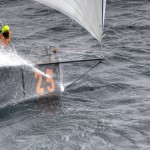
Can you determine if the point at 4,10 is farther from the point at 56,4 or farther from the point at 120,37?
the point at 56,4

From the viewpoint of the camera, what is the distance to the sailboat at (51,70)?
10341 mm

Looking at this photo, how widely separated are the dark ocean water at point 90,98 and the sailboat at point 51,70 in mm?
259

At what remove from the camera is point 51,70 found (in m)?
11.9

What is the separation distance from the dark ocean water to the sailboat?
0.26 metres

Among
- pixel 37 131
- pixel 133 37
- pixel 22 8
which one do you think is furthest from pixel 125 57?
pixel 22 8

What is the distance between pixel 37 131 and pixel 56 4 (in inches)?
98.8

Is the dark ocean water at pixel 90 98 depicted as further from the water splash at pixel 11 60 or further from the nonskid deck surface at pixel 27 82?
the water splash at pixel 11 60

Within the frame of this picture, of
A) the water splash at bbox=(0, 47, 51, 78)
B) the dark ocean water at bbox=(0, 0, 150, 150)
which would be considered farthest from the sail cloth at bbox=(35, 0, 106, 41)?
the water splash at bbox=(0, 47, 51, 78)

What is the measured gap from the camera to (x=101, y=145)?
9.87 m

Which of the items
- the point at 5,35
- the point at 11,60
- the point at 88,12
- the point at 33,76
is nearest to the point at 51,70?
the point at 33,76

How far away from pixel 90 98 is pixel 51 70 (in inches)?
45.2

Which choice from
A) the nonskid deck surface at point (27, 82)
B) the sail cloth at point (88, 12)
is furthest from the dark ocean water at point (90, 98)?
the sail cloth at point (88, 12)

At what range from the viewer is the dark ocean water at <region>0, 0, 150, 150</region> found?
10094mm

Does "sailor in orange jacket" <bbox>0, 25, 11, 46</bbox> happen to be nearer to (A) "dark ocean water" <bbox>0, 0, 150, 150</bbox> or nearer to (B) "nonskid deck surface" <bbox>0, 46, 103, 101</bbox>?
(B) "nonskid deck surface" <bbox>0, 46, 103, 101</bbox>
